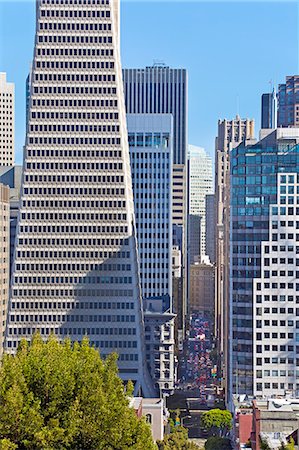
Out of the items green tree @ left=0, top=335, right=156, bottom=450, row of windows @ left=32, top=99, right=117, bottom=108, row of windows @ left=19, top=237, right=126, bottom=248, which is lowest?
green tree @ left=0, top=335, right=156, bottom=450

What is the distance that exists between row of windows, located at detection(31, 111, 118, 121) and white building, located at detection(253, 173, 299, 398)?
91.9 feet

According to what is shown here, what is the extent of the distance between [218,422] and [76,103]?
169ft

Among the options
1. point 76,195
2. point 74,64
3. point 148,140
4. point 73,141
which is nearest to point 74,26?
point 74,64

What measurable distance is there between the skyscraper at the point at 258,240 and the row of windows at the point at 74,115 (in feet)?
69.8

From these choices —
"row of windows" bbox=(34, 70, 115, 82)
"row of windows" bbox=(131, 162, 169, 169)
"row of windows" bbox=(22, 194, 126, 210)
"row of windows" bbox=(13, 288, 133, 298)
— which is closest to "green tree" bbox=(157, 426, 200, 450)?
"row of windows" bbox=(13, 288, 133, 298)

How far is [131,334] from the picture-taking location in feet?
472

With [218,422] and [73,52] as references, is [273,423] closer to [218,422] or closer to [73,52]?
[218,422]

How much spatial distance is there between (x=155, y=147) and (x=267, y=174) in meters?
62.0

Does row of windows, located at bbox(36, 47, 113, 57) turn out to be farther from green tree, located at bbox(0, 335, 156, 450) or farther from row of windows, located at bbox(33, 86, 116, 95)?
green tree, located at bbox(0, 335, 156, 450)

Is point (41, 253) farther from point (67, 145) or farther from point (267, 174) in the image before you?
point (267, 174)

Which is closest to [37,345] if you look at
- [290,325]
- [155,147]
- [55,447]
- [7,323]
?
[55,447]

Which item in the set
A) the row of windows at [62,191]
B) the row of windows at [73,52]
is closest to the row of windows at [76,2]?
the row of windows at [73,52]

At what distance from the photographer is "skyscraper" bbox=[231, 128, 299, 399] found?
133875 mm

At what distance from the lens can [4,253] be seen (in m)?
157
